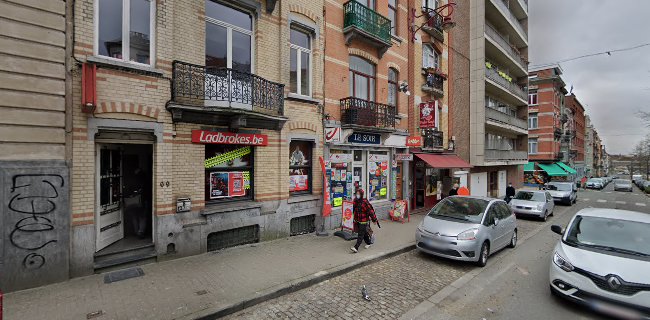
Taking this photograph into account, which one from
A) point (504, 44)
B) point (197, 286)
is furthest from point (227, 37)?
point (504, 44)

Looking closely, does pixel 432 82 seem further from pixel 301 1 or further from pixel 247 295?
pixel 247 295

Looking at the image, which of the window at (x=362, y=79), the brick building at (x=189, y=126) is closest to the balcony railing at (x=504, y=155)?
the window at (x=362, y=79)

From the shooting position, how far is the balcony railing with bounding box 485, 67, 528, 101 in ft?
65.6

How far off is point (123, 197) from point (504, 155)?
2436 cm

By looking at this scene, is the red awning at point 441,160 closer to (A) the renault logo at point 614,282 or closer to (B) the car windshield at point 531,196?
(B) the car windshield at point 531,196

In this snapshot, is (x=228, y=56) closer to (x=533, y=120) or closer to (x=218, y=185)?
(x=218, y=185)

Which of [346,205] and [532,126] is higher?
Answer: [532,126]

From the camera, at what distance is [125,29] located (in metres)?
6.41

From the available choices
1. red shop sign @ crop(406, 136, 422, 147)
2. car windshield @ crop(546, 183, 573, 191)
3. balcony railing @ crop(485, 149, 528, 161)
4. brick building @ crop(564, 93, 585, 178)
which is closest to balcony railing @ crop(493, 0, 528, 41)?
balcony railing @ crop(485, 149, 528, 161)

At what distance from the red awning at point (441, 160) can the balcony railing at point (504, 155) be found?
4850 millimetres

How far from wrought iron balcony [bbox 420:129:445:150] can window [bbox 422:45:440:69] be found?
11.7ft

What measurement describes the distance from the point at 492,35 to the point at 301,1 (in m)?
17.0

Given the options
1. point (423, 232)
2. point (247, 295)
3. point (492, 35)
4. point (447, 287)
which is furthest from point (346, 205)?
point (492, 35)

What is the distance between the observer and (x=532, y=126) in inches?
1473
